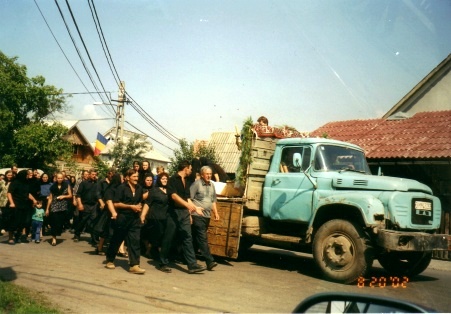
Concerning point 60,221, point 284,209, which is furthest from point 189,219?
point 60,221

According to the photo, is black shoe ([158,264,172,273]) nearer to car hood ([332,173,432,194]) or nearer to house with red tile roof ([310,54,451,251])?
car hood ([332,173,432,194])

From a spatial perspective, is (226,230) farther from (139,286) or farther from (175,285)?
(139,286)

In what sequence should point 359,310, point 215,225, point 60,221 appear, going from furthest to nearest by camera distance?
1. point 60,221
2. point 215,225
3. point 359,310

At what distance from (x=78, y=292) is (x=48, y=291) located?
41 cm

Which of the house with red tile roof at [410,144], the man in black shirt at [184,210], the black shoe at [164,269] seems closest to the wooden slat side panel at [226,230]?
the man in black shirt at [184,210]

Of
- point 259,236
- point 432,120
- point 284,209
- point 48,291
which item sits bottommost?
point 48,291

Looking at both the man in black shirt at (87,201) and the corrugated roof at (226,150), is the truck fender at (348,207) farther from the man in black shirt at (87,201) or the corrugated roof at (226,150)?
the corrugated roof at (226,150)

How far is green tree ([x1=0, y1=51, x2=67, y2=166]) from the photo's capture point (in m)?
30.7

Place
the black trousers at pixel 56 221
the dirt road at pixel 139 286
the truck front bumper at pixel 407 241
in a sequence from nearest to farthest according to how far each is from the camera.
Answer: the dirt road at pixel 139 286 < the truck front bumper at pixel 407 241 < the black trousers at pixel 56 221

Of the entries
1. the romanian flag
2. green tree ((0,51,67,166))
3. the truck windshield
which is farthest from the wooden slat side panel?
green tree ((0,51,67,166))

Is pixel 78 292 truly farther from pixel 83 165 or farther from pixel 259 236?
pixel 83 165

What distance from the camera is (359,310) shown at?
91.4 inches

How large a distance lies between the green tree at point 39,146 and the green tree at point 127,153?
1337 cm

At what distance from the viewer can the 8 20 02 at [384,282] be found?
24.5 ft
